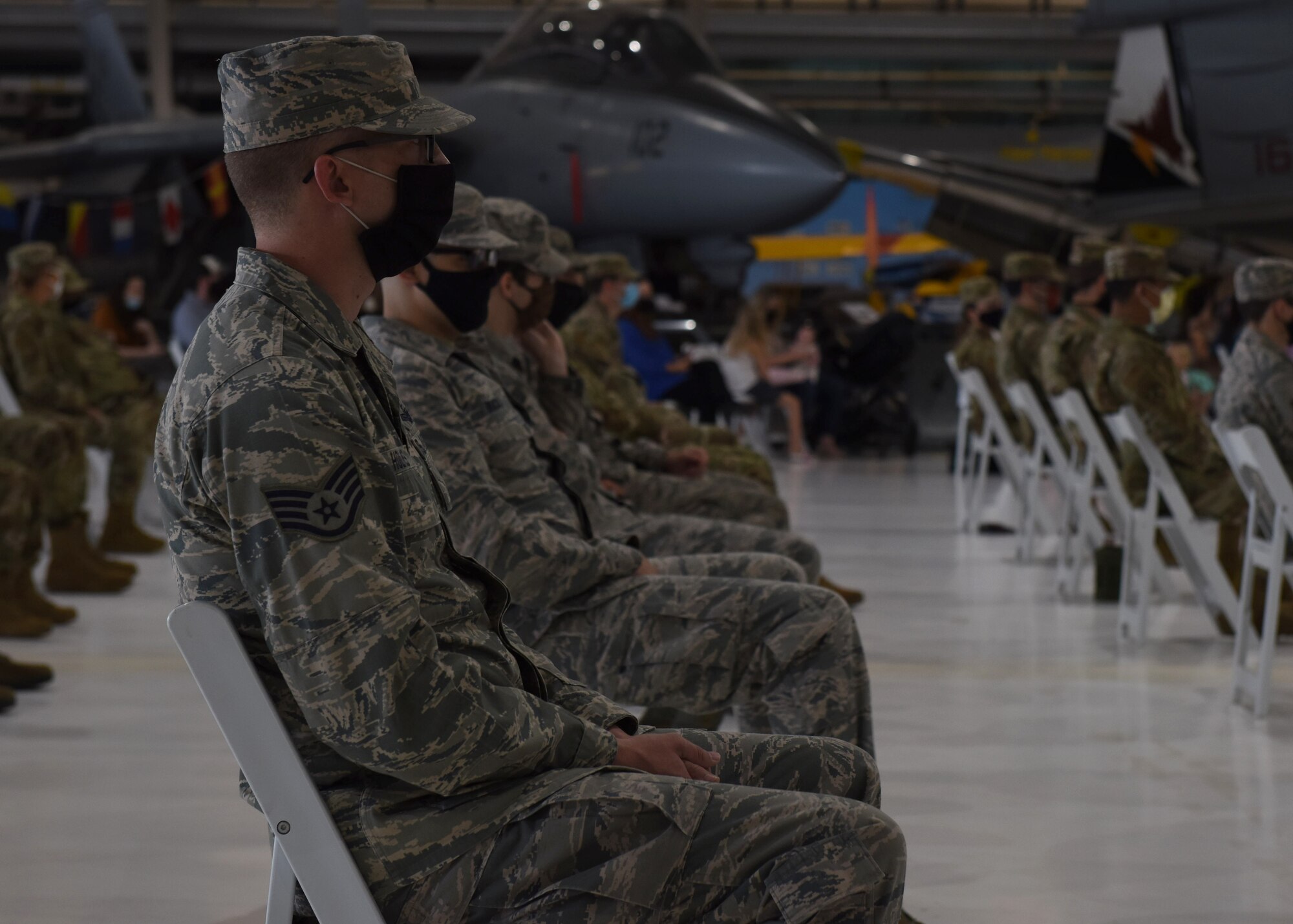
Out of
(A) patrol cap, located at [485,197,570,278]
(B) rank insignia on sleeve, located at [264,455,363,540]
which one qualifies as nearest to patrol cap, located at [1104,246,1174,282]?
(A) patrol cap, located at [485,197,570,278]

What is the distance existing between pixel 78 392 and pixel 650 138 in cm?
480

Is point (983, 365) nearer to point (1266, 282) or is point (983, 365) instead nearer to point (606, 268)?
point (606, 268)

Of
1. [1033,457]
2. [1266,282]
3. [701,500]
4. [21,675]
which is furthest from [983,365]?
[21,675]

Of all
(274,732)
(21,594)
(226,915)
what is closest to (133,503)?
(21,594)

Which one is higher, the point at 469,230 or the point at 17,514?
the point at 469,230

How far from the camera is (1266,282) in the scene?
4.10m

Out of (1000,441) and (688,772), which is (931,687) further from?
(1000,441)

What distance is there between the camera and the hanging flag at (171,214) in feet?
40.0

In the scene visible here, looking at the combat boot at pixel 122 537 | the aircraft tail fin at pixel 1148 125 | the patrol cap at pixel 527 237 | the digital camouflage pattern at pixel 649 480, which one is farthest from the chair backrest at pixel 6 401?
the aircraft tail fin at pixel 1148 125

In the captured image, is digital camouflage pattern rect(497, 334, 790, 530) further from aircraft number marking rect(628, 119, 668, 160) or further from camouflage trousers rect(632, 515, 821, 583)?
aircraft number marking rect(628, 119, 668, 160)

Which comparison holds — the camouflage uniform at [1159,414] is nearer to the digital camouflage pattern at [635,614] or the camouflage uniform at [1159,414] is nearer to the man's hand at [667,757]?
the digital camouflage pattern at [635,614]

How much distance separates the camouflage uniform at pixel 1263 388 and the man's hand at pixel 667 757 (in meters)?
3.00

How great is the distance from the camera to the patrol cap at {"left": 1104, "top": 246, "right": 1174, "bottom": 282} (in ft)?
15.8

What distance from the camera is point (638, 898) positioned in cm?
122
